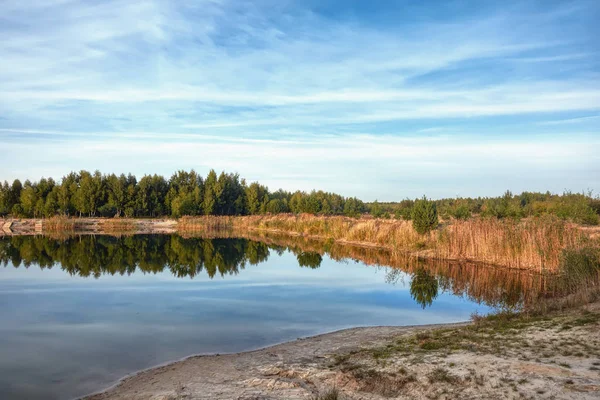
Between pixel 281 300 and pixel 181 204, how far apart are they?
173 feet

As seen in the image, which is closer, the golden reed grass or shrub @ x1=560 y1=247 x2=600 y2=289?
shrub @ x1=560 y1=247 x2=600 y2=289

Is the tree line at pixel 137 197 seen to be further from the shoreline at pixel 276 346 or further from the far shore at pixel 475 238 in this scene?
the shoreline at pixel 276 346

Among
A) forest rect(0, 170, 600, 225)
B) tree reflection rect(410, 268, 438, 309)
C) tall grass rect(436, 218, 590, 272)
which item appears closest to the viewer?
tree reflection rect(410, 268, 438, 309)

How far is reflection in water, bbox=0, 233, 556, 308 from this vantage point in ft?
49.8

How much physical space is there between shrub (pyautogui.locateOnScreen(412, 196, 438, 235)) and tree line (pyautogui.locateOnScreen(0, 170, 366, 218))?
118 feet

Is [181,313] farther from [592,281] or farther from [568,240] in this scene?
[568,240]

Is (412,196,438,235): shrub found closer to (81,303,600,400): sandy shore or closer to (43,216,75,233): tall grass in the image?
(81,303,600,400): sandy shore

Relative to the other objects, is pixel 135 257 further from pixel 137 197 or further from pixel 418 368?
pixel 137 197

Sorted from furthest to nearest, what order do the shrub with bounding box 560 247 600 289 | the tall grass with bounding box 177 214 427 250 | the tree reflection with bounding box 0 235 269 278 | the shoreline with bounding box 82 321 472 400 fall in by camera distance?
the tall grass with bounding box 177 214 427 250 < the tree reflection with bounding box 0 235 269 278 < the shrub with bounding box 560 247 600 289 < the shoreline with bounding box 82 321 472 400

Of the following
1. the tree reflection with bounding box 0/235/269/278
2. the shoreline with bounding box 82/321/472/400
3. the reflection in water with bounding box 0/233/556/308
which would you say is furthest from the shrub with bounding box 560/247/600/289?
the tree reflection with bounding box 0/235/269/278

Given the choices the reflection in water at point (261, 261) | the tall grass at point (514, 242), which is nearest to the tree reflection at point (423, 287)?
the reflection in water at point (261, 261)

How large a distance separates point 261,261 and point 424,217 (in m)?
9.44

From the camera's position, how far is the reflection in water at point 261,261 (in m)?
15.2

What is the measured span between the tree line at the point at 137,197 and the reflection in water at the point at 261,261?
99.8 feet
